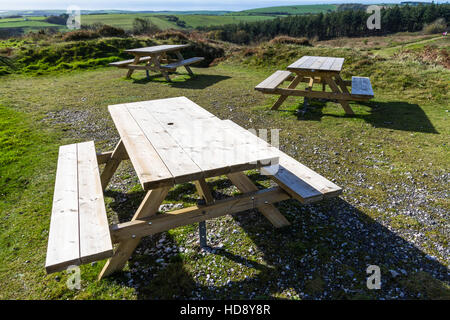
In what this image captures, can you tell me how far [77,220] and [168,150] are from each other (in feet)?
3.28

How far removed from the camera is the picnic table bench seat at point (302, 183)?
291 centimetres

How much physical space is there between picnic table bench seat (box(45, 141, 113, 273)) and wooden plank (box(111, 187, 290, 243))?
0.87 feet

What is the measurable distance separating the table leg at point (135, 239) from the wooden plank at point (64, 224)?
0.56m

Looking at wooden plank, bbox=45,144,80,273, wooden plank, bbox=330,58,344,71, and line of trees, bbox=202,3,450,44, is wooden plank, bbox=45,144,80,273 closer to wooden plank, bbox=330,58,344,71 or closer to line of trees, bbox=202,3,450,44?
wooden plank, bbox=330,58,344,71

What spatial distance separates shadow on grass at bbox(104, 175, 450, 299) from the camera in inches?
108

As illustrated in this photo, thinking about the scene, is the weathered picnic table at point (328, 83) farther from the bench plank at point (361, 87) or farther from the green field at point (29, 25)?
the green field at point (29, 25)

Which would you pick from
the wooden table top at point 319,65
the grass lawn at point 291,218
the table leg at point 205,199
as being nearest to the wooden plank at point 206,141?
the table leg at point 205,199

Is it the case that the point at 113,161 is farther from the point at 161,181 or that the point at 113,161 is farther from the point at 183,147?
the point at 161,181

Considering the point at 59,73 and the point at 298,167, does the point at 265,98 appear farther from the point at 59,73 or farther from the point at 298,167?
the point at 59,73

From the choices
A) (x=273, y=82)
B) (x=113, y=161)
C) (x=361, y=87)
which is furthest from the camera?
(x=273, y=82)

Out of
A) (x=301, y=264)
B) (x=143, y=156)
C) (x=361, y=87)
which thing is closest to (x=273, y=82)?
(x=361, y=87)

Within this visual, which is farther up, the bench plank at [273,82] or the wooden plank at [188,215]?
the bench plank at [273,82]

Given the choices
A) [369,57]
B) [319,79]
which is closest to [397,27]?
[369,57]

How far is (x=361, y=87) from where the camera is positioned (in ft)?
24.6
